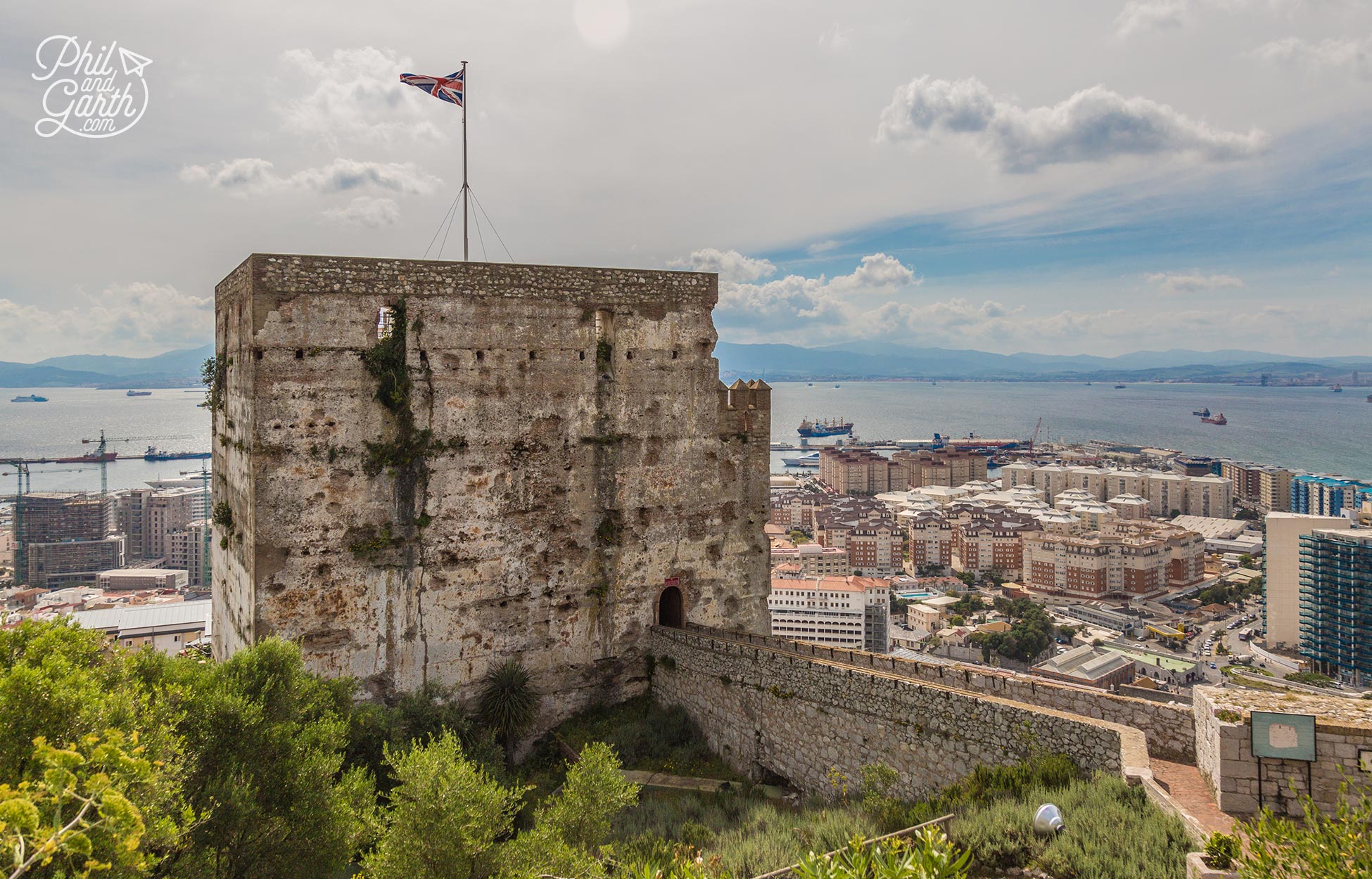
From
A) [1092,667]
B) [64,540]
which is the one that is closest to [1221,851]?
[1092,667]

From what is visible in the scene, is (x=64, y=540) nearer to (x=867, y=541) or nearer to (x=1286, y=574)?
(x=867, y=541)

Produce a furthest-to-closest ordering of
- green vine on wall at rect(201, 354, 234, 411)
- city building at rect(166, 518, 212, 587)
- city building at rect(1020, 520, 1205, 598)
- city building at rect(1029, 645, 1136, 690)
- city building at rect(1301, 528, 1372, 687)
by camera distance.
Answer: city building at rect(1020, 520, 1205, 598), city building at rect(166, 518, 212, 587), city building at rect(1301, 528, 1372, 687), city building at rect(1029, 645, 1136, 690), green vine on wall at rect(201, 354, 234, 411)

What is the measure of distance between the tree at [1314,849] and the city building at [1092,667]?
47497 millimetres

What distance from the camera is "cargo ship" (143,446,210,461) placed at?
157m

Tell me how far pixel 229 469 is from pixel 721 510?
27.3ft

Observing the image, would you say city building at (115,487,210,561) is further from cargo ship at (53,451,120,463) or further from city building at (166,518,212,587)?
cargo ship at (53,451,120,463)

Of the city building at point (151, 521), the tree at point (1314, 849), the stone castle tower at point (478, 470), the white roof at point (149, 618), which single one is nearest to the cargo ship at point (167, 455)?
the city building at point (151, 521)

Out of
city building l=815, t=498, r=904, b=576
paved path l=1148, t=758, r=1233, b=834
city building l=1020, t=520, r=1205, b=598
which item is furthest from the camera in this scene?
city building l=815, t=498, r=904, b=576

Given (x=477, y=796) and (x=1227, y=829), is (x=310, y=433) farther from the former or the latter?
(x=1227, y=829)

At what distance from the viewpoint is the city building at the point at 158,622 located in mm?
48406

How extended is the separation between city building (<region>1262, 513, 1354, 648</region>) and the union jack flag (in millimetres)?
79937

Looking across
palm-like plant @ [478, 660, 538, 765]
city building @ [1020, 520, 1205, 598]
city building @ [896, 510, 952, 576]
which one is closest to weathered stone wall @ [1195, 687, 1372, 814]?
palm-like plant @ [478, 660, 538, 765]

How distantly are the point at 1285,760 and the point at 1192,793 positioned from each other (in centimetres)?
Result: 93

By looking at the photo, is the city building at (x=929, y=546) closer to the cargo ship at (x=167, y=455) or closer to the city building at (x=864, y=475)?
the city building at (x=864, y=475)
